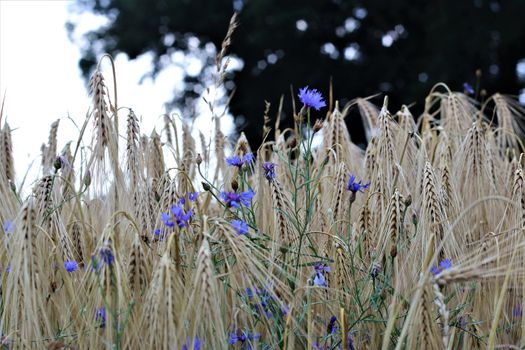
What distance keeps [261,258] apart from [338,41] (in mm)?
10780

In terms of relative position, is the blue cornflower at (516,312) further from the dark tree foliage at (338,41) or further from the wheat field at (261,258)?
the dark tree foliage at (338,41)

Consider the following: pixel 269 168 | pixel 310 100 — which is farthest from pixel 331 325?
pixel 310 100

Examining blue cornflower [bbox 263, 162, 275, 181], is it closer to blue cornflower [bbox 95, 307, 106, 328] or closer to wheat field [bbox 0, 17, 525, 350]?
wheat field [bbox 0, 17, 525, 350]

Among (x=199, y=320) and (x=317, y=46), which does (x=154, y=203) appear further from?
(x=317, y=46)

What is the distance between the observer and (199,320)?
1.17 metres

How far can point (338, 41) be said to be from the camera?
11.9m

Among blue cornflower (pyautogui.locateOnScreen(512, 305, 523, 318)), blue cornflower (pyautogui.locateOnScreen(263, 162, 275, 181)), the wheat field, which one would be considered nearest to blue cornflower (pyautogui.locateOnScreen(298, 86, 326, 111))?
the wheat field

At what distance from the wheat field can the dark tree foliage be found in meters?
8.46

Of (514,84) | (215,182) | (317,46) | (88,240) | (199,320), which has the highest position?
(317,46)

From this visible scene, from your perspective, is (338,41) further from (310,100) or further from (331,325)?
(331,325)

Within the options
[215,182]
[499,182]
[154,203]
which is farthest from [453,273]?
[215,182]

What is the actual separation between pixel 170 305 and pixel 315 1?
1076 centimetres

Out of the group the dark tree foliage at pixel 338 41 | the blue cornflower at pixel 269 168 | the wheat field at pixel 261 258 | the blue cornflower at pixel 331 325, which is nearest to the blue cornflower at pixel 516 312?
the wheat field at pixel 261 258

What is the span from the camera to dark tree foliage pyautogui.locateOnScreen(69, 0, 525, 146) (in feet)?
33.9
